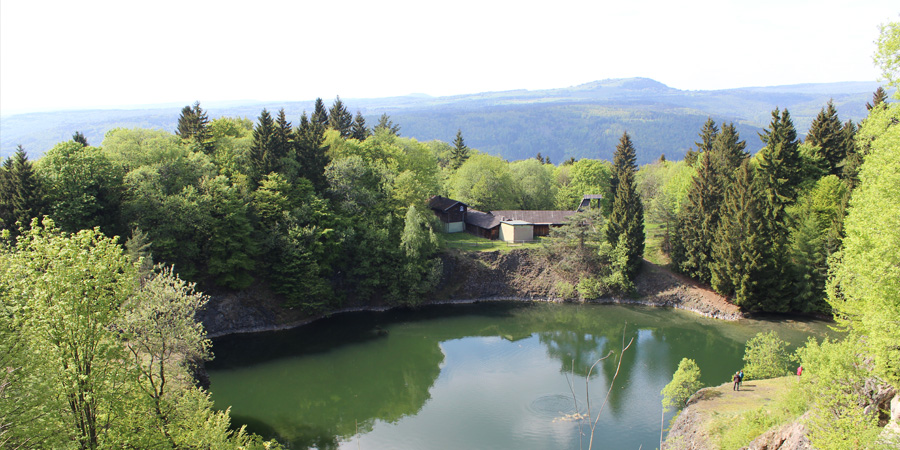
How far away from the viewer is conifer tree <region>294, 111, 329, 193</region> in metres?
42.6

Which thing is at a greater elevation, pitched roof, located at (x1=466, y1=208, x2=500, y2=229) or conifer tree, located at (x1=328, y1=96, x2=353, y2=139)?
conifer tree, located at (x1=328, y1=96, x2=353, y2=139)

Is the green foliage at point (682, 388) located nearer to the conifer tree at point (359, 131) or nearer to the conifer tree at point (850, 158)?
the conifer tree at point (850, 158)

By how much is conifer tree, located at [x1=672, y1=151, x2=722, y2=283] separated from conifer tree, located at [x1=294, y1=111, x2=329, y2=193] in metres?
28.1

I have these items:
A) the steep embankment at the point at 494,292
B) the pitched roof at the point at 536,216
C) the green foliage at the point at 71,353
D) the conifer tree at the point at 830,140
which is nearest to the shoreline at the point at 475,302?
the steep embankment at the point at 494,292

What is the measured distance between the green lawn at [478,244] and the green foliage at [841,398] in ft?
104

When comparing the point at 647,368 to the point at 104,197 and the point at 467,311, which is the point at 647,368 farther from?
the point at 104,197

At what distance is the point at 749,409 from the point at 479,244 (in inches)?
1159

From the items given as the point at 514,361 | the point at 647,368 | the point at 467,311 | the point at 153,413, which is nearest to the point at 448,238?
the point at 467,311

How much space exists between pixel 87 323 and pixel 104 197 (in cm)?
2560

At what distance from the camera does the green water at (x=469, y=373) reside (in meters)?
24.0

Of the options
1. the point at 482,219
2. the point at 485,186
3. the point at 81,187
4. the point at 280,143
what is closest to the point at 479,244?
the point at 482,219

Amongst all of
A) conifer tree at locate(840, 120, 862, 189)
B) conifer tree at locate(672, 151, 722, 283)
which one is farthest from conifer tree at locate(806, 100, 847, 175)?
conifer tree at locate(672, 151, 722, 283)

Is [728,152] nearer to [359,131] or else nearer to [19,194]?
[359,131]

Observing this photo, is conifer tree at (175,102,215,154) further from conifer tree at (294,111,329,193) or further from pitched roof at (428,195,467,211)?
pitched roof at (428,195,467,211)
